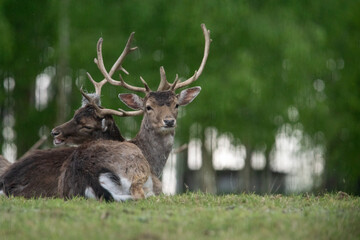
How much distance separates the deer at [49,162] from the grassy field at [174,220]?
51.7 inches

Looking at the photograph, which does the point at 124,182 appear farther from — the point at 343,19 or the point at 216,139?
the point at 343,19

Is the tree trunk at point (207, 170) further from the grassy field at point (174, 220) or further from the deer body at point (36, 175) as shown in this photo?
the grassy field at point (174, 220)

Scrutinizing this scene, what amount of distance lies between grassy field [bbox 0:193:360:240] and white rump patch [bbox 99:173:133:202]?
0.23 meters

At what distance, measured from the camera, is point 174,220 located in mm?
5770

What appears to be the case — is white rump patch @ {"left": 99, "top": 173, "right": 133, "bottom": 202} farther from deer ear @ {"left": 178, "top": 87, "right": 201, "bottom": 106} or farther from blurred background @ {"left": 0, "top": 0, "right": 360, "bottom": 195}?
blurred background @ {"left": 0, "top": 0, "right": 360, "bottom": 195}

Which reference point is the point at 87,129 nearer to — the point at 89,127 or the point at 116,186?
the point at 89,127

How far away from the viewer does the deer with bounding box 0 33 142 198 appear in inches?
331

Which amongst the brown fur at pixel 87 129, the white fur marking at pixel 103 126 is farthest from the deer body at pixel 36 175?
the white fur marking at pixel 103 126

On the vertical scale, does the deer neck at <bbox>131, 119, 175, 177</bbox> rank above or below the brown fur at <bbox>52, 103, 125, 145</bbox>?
below

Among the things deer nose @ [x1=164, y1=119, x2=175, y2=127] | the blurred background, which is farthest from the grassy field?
the blurred background

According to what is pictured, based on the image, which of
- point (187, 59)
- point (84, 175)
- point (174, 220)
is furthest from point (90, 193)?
point (187, 59)

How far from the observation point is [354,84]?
19891 millimetres

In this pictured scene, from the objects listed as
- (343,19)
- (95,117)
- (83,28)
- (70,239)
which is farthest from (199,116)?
(70,239)

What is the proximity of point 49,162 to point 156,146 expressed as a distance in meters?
1.41
